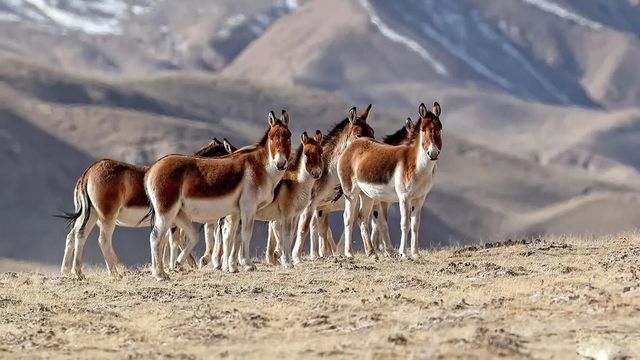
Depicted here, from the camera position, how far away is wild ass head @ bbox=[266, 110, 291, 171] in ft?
80.9

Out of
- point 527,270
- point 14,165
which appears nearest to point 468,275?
point 527,270

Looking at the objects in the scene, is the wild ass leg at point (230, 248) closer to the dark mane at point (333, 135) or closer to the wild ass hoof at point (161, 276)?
the wild ass hoof at point (161, 276)

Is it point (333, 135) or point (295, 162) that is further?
point (333, 135)

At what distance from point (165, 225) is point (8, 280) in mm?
4831

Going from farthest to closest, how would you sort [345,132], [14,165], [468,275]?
[14,165], [345,132], [468,275]

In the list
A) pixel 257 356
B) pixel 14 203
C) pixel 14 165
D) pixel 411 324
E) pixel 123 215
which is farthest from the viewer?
pixel 14 165

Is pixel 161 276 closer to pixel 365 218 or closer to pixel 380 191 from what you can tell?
pixel 380 191

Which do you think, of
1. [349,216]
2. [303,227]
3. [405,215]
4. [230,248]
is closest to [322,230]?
[303,227]

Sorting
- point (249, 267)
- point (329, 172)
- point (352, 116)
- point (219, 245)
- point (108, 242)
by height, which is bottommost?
point (249, 267)

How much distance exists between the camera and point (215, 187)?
24094 mm

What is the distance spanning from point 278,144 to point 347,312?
6684 mm

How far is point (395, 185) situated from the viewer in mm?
26062

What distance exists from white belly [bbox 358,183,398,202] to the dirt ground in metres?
1.53

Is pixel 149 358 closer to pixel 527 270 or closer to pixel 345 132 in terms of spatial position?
pixel 527 270
